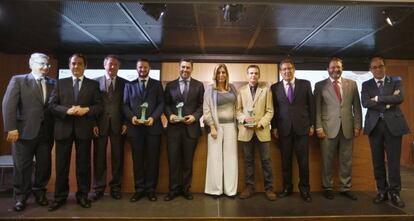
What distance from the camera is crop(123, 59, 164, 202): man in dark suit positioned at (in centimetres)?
326

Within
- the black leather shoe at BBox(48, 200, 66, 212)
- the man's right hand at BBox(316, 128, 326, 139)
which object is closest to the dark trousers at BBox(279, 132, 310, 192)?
the man's right hand at BBox(316, 128, 326, 139)

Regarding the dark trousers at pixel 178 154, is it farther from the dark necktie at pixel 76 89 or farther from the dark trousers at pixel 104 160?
the dark necktie at pixel 76 89

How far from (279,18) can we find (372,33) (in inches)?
78.0

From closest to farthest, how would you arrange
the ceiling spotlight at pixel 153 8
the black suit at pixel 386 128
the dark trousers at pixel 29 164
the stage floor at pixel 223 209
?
1. the stage floor at pixel 223 209
2. the dark trousers at pixel 29 164
3. the black suit at pixel 386 128
4. the ceiling spotlight at pixel 153 8

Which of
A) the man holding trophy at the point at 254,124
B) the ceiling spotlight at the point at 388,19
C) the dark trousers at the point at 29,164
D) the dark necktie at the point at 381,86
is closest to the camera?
the dark trousers at the point at 29,164

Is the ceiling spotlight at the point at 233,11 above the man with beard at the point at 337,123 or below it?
above

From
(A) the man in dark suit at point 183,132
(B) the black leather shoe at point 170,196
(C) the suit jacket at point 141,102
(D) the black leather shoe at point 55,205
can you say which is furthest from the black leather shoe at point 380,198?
(D) the black leather shoe at point 55,205

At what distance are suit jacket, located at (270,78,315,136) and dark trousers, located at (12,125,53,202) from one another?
2.55 m

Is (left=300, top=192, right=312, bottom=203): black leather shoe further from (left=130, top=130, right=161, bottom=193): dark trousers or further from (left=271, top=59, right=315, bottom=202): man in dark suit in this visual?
(left=130, top=130, right=161, bottom=193): dark trousers

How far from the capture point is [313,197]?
343 centimetres

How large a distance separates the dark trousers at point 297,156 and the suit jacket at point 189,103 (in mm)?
991

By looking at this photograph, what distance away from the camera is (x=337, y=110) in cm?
337

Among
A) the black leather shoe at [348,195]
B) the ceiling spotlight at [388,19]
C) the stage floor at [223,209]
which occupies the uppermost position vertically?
the ceiling spotlight at [388,19]

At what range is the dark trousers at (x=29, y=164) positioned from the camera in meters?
3.01
